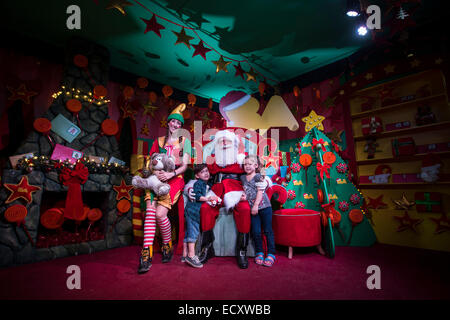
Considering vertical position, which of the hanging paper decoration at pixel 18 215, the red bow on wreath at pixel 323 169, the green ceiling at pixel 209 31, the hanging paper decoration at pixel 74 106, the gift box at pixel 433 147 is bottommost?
the hanging paper decoration at pixel 18 215

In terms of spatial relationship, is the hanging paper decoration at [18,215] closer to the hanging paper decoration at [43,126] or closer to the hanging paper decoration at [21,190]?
the hanging paper decoration at [21,190]

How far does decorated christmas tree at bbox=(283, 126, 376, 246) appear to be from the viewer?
3.00 meters

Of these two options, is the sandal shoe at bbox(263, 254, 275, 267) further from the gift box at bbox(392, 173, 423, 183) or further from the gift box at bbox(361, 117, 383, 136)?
the gift box at bbox(361, 117, 383, 136)

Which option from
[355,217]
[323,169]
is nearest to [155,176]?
[323,169]

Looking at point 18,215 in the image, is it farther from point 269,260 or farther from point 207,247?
point 269,260

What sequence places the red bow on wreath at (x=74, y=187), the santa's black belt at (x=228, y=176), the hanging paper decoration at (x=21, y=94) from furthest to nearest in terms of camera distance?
1. the hanging paper decoration at (x=21, y=94)
2. the red bow on wreath at (x=74, y=187)
3. the santa's black belt at (x=228, y=176)

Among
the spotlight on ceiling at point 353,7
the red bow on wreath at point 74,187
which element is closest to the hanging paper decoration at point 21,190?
the red bow on wreath at point 74,187

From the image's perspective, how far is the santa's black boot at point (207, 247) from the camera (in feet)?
7.98

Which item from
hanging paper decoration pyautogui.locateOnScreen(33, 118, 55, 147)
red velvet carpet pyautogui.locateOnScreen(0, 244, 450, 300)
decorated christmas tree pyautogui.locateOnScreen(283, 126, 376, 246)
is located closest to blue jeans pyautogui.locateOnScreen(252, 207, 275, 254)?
red velvet carpet pyautogui.locateOnScreen(0, 244, 450, 300)

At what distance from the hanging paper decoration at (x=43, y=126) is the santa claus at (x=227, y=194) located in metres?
2.14

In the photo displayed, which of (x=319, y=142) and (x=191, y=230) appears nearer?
(x=191, y=230)

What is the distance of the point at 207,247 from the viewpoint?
8.21 feet

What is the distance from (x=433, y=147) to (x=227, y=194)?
3.04 meters

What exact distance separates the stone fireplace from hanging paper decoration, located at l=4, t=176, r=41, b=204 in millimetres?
41
